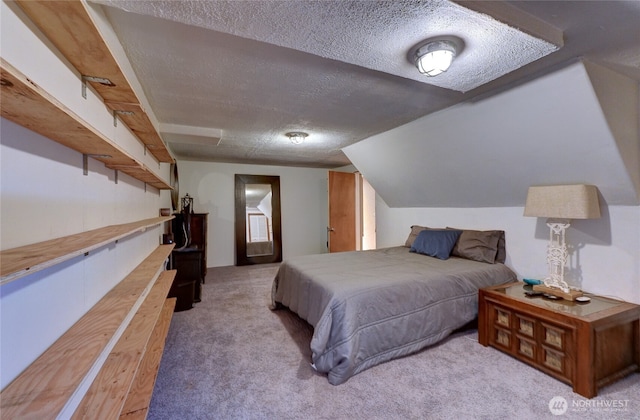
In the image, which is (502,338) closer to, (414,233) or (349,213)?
(414,233)

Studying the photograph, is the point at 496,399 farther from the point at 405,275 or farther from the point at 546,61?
the point at 546,61

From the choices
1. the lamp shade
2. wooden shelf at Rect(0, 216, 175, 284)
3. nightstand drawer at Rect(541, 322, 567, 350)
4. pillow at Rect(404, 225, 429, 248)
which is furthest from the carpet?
pillow at Rect(404, 225, 429, 248)

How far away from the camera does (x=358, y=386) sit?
1850mm

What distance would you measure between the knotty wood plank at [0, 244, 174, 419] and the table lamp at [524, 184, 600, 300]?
9.60 ft

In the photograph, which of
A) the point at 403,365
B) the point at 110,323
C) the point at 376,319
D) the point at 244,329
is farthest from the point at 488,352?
the point at 110,323

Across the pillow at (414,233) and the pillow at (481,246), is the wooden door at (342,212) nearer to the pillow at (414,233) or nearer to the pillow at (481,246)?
the pillow at (414,233)

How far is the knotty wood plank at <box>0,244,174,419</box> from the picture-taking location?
2.23 ft

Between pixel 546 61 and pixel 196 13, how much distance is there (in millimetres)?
2101

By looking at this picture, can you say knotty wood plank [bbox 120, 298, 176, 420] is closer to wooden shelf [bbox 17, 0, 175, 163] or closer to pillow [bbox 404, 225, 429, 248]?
wooden shelf [bbox 17, 0, 175, 163]

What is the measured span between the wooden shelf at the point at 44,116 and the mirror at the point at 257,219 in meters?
4.44

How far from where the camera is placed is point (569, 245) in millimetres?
2439

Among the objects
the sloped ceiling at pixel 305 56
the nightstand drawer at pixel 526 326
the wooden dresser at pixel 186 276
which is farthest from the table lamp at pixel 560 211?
the wooden dresser at pixel 186 276

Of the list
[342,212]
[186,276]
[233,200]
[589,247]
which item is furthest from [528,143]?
[233,200]

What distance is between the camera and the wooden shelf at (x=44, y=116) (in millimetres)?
583
